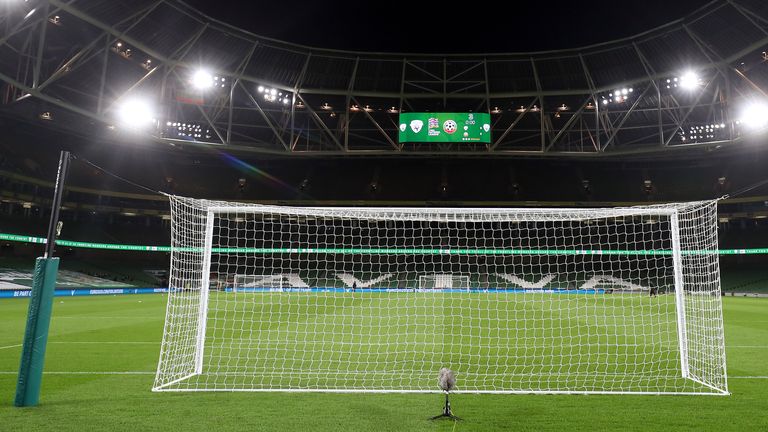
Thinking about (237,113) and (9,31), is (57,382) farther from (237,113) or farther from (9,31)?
(237,113)

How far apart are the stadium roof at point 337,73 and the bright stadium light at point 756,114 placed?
504 millimetres

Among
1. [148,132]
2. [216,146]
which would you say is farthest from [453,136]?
[148,132]

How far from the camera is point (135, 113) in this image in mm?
22922

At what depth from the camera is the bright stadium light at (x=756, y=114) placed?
76.2 feet

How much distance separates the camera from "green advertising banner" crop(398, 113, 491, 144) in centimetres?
2359

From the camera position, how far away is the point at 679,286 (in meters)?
6.26

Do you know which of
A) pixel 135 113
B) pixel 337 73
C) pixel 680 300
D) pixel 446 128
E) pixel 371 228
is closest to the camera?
pixel 680 300

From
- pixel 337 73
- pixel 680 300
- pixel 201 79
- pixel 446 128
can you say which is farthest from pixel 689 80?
pixel 201 79

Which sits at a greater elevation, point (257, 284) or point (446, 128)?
point (446, 128)

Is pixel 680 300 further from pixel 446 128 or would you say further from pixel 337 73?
pixel 337 73

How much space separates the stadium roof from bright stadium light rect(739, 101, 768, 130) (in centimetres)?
50

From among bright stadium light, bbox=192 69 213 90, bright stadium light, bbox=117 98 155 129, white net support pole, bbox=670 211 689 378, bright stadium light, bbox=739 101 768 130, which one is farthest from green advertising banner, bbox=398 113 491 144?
white net support pole, bbox=670 211 689 378

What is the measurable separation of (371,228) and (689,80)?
61.6 ft

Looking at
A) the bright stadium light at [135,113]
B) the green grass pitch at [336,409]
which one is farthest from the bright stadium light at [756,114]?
the bright stadium light at [135,113]
